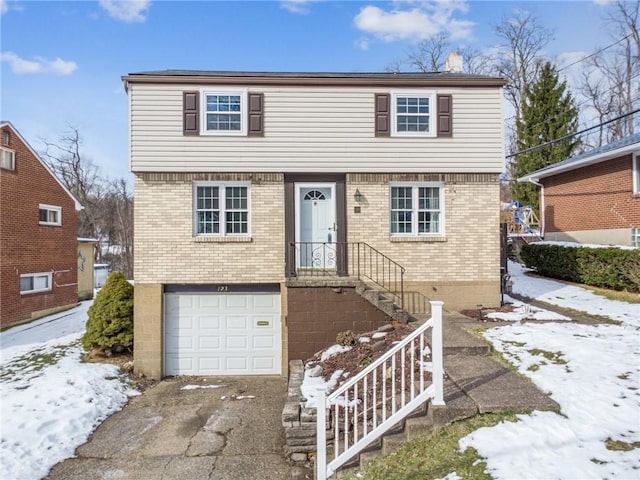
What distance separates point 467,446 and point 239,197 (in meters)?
7.59

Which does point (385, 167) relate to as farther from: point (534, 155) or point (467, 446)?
point (534, 155)

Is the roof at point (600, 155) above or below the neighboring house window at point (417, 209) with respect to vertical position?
above

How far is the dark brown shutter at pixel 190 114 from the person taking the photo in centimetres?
962

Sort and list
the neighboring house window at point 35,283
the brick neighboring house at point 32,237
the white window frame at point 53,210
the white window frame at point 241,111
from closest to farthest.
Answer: the white window frame at point 241,111 → the brick neighboring house at point 32,237 → the neighboring house window at point 35,283 → the white window frame at point 53,210

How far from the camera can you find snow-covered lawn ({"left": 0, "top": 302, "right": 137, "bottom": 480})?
565cm

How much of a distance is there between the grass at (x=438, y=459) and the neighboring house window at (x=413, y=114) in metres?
7.35

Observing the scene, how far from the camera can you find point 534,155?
80.0ft

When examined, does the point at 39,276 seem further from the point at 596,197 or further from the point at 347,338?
the point at 596,197

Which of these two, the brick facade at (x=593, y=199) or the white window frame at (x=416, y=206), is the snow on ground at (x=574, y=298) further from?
the white window frame at (x=416, y=206)

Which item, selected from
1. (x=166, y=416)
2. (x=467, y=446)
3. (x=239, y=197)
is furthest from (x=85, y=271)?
(x=467, y=446)

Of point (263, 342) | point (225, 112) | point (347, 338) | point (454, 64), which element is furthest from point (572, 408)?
point (454, 64)

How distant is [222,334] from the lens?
9.80 metres

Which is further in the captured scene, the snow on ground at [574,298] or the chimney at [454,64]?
the chimney at [454,64]

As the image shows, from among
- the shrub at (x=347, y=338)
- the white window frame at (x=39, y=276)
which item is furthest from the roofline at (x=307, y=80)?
the white window frame at (x=39, y=276)
